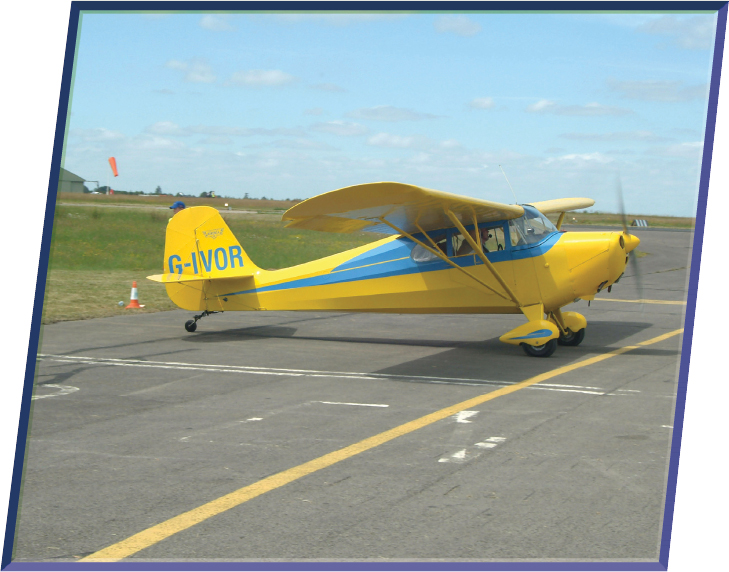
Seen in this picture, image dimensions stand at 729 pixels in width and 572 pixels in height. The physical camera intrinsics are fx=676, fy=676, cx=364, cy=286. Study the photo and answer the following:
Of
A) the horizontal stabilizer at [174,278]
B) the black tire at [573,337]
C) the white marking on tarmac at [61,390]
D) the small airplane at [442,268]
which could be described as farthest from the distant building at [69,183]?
the black tire at [573,337]

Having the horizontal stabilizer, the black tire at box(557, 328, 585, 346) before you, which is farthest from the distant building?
the black tire at box(557, 328, 585, 346)

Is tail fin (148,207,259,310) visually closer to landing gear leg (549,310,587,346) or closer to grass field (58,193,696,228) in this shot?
grass field (58,193,696,228)

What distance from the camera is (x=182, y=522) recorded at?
4.33 meters

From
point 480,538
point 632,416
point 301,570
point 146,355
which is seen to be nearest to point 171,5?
point 301,570

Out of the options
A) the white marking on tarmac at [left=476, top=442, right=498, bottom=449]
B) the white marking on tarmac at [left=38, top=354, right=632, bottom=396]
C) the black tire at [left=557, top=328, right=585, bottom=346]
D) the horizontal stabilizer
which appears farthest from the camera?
the horizontal stabilizer

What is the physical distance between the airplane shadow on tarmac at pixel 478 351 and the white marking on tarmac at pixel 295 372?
0.15 m

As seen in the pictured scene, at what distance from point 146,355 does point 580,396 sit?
7.16 meters

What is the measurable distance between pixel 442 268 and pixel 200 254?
207 inches

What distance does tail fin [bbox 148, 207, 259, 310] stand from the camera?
1422 centimetres

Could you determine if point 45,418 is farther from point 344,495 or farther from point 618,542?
point 618,542

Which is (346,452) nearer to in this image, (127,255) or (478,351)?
(478,351)

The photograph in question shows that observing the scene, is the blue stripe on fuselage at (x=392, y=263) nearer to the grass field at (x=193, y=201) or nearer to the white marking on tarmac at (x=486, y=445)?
the grass field at (x=193, y=201)

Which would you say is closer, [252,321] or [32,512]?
[32,512]

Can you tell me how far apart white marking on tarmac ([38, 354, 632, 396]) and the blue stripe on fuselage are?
295cm
